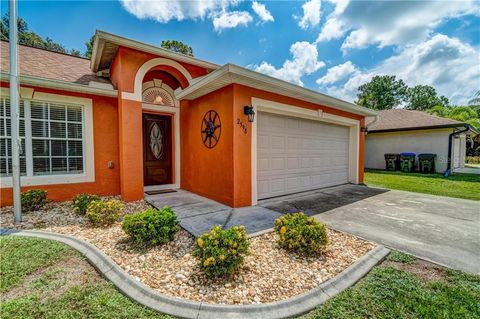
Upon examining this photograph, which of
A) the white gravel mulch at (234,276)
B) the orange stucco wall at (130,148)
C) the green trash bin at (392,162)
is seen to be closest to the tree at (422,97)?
the green trash bin at (392,162)

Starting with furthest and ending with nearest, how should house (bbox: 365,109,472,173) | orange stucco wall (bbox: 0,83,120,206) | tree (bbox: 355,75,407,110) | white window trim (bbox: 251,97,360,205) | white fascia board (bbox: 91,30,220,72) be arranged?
tree (bbox: 355,75,407,110)
house (bbox: 365,109,472,173)
orange stucco wall (bbox: 0,83,120,206)
white window trim (bbox: 251,97,360,205)
white fascia board (bbox: 91,30,220,72)

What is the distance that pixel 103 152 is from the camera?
19.4ft

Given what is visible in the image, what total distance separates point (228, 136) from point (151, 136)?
10.3 feet

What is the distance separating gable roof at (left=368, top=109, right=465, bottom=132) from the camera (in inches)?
456

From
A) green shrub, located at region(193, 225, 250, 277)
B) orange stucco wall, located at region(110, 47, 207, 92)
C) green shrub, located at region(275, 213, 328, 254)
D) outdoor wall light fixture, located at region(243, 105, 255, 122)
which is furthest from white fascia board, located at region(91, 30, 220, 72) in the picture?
green shrub, located at region(275, 213, 328, 254)

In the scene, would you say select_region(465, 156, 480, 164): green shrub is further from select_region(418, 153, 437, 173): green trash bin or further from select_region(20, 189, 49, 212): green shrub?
select_region(20, 189, 49, 212): green shrub

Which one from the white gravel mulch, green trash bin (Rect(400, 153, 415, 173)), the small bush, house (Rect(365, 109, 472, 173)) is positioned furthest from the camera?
green trash bin (Rect(400, 153, 415, 173))

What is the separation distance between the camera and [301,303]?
6.59 feet

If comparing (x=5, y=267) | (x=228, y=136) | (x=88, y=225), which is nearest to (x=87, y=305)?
(x=5, y=267)

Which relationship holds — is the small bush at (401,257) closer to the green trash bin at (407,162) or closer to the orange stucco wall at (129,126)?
the orange stucco wall at (129,126)

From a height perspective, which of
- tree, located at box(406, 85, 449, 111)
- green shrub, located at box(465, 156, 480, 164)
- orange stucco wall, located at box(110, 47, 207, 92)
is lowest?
green shrub, located at box(465, 156, 480, 164)

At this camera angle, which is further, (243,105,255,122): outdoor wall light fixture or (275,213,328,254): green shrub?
(243,105,255,122): outdoor wall light fixture

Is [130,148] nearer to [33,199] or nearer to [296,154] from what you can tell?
[33,199]

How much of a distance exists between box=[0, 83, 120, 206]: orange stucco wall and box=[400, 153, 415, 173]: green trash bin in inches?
591
